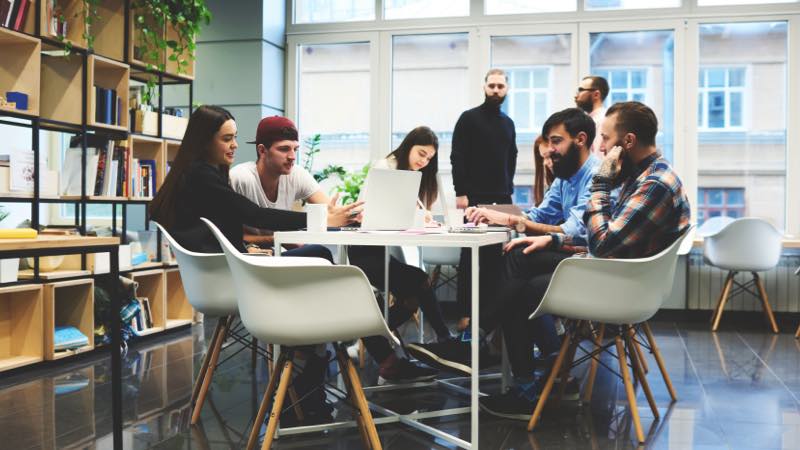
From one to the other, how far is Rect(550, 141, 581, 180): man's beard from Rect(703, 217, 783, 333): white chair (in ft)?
8.59

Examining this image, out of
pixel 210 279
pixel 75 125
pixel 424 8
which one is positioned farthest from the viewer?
pixel 424 8

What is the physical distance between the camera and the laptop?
2607 millimetres

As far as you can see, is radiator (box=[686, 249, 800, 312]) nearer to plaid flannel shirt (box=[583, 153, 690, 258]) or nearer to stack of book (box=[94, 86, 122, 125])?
plaid flannel shirt (box=[583, 153, 690, 258])

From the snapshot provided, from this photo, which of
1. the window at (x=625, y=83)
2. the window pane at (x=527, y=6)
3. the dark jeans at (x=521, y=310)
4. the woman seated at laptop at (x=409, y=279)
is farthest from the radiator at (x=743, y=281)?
the dark jeans at (x=521, y=310)

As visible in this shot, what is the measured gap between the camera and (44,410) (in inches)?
120

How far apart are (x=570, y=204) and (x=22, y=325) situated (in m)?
2.96

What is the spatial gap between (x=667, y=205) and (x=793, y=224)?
397 cm

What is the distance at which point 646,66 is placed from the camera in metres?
6.19

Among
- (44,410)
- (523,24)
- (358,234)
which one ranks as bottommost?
(44,410)

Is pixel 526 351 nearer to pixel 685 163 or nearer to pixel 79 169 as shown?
pixel 79 169

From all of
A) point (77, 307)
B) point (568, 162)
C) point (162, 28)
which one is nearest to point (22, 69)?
point (162, 28)

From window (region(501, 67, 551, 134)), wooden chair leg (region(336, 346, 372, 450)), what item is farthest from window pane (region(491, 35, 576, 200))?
wooden chair leg (region(336, 346, 372, 450))

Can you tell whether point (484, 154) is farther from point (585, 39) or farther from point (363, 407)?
point (363, 407)

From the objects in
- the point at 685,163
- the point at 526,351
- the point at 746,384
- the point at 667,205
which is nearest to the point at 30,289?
the point at 526,351
